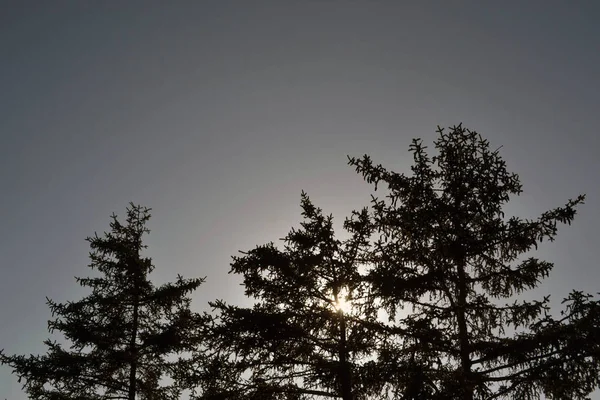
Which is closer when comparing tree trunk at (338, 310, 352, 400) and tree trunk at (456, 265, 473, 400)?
tree trunk at (456, 265, 473, 400)

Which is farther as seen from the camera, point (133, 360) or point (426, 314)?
point (133, 360)

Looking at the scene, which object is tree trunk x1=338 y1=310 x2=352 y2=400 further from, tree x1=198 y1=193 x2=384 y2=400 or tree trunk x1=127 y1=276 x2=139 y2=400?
tree trunk x1=127 y1=276 x2=139 y2=400

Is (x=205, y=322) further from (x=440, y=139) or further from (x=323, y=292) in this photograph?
(x=440, y=139)

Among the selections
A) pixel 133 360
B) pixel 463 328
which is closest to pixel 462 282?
pixel 463 328

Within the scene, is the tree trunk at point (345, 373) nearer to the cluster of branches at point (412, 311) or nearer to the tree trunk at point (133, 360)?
the cluster of branches at point (412, 311)

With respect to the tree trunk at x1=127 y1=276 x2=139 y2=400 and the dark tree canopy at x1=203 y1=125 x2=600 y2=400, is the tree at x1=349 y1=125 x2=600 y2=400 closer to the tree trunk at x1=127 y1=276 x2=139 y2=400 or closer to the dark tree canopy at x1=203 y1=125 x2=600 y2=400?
the dark tree canopy at x1=203 y1=125 x2=600 y2=400

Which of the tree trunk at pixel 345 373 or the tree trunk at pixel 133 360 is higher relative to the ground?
the tree trunk at pixel 133 360

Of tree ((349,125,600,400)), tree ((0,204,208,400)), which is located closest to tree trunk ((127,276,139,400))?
tree ((0,204,208,400))

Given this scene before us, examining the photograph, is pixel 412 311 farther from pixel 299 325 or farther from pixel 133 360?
pixel 133 360

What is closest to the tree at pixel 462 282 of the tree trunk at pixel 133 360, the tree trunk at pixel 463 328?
the tree trunk at pixel 463 328

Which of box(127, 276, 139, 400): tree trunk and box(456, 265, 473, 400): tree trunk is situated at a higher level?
box(127, 276, 139, 400): tree trunk

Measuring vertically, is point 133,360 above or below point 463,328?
above

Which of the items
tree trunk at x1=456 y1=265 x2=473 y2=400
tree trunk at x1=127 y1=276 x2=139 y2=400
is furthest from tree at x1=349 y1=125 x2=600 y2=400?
tree trunk at x1=127 y1=276 x2=139 y2=400

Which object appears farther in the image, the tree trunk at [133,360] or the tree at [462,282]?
the tree trunk at [133,360]
